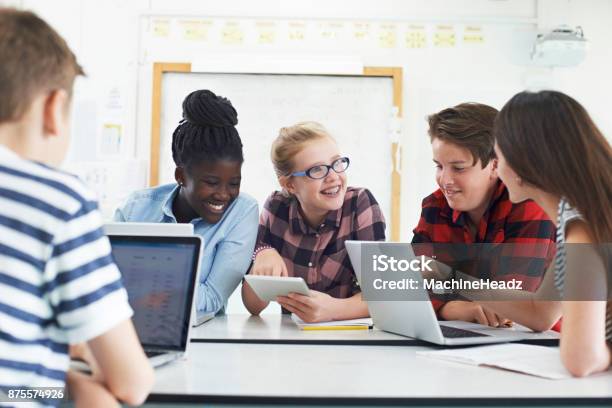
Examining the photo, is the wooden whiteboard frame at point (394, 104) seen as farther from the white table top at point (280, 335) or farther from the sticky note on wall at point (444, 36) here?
the white table top at point (280, 335)

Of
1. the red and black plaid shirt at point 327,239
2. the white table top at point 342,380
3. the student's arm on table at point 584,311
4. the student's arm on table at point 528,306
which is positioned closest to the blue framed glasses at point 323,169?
the red and black plaid shirt at point 327,239

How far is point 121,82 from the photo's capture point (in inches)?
145

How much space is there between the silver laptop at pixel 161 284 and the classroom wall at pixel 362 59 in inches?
93.7

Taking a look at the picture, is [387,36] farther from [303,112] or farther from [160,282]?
[160,282]

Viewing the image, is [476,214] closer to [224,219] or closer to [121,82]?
[224,219]

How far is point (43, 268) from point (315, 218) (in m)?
1.60

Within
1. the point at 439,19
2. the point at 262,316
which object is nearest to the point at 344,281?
the point at 262,316

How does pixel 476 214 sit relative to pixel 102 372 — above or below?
above

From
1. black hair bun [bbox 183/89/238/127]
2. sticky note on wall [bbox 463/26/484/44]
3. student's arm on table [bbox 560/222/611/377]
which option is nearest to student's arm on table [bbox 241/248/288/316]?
black hair bun [bbox 183/89/238/127]

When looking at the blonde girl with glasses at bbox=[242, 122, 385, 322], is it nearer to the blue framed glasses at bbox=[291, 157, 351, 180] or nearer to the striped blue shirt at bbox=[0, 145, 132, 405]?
the blue framed glasses at bbox=[291, 157, 351, 180]

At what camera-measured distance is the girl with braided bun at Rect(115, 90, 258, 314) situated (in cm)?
216

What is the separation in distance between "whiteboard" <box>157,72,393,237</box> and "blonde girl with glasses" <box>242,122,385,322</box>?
49.1 inches

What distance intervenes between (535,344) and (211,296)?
3.29 feet

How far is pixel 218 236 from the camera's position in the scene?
86.5 inches
